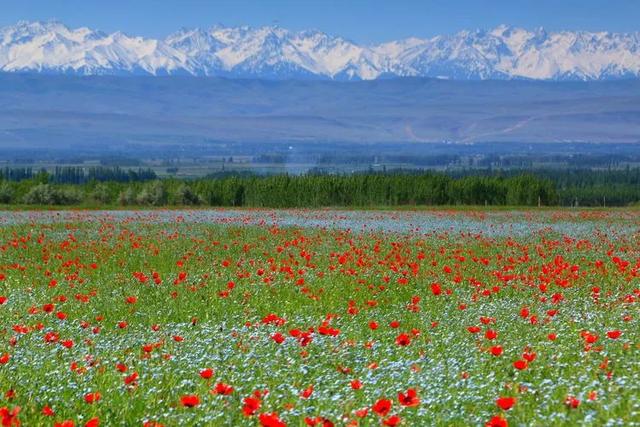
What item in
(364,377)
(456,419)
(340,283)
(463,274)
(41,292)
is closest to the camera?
(456,419)

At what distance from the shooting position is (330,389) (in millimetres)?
7855

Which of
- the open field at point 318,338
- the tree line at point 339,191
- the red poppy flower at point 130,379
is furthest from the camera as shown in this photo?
the tree line at point 339,191

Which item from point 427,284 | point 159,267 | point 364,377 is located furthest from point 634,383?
point 159,267

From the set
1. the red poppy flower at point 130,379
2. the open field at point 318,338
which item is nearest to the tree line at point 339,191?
the open field at point 318,338

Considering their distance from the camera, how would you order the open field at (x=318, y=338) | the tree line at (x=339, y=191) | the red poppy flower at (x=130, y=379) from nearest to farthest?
the open field at (x=318, y=338) → the red poppy flower at (x=130, y=379) → the tree line at (x=339, y=191)

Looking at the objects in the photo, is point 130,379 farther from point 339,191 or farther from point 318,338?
point 339,191

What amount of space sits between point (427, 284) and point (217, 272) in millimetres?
3864

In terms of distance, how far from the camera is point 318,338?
9797 mm

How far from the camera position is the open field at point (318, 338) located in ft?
24.1

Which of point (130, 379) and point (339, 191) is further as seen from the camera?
point (339, 191)

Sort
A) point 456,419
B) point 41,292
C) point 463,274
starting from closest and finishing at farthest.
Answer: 1. point 456,419
2. point 41,292
3. point 463,274

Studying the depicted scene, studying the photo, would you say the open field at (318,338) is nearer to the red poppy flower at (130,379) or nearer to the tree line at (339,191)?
the red poppy flower at (130,379)

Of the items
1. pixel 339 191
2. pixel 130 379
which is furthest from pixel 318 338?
pixel 339 191

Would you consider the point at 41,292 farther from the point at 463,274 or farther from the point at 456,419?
the point at 456,419
